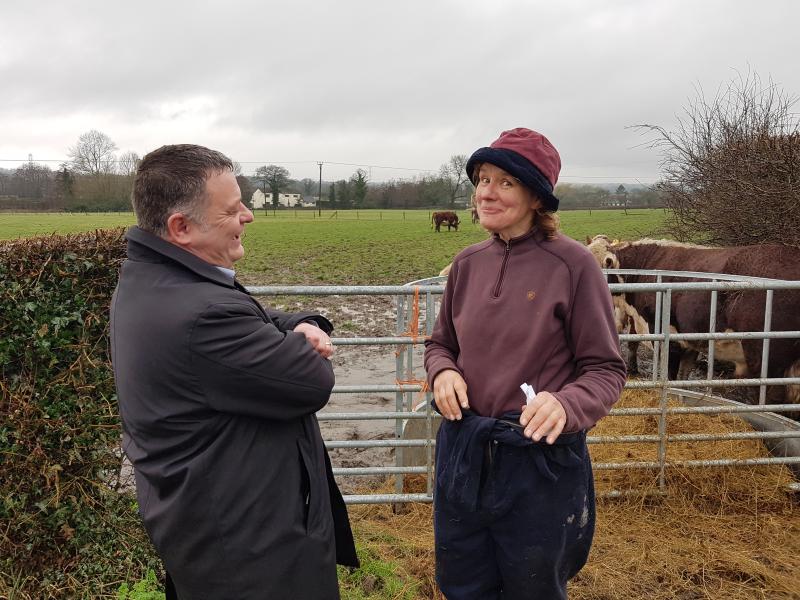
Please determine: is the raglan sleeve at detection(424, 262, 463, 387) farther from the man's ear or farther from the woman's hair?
the man's ear

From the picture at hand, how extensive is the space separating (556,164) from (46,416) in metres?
2.44

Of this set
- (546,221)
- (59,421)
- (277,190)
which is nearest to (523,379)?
(546,221)

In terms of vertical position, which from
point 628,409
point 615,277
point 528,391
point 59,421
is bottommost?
point 628,409

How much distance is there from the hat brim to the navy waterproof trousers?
692 mm

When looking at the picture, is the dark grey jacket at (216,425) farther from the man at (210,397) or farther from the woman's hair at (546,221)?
the woman's hair at (546,221)

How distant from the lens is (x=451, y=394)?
189 cm

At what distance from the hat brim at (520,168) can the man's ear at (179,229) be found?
2.89 feet

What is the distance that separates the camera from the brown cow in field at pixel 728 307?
5.27m

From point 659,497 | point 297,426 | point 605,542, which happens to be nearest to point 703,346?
point 659,497

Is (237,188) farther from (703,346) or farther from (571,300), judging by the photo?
(703,346)

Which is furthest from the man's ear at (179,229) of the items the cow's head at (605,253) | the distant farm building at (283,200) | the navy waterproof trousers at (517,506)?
the distant farm building at (283,200)

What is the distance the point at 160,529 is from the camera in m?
Answer: 1.60

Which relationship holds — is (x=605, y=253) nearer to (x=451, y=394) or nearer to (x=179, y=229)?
(x=451, y=394)

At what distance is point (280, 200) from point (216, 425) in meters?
87.0
